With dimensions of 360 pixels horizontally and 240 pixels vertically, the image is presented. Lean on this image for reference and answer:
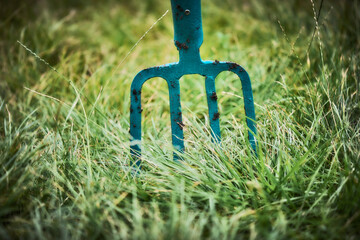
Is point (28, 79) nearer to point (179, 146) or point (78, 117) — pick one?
point (78, 117)

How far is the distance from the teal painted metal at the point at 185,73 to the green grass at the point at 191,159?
2.7 inches

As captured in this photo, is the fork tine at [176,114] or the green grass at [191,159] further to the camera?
the fork tine at [176,114]

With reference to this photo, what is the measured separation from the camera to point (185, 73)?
4.27 feet

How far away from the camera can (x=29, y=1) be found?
335 cm

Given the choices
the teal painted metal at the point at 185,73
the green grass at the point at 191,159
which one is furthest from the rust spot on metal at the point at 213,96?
the green grass at the point at 191,159

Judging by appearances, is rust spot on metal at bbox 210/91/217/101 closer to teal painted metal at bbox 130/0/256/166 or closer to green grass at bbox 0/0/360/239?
teal painted metal at bbox 130/0/256/166

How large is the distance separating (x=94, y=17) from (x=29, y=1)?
92 cm

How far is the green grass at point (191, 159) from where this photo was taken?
992mm

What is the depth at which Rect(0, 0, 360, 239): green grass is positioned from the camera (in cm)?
99

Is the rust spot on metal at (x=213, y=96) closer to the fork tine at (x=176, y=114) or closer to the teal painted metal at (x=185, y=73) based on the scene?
the teal painted metal at (x=185, y=73)

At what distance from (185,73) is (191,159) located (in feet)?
1.42

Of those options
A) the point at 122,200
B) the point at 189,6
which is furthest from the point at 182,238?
the point at 189,6

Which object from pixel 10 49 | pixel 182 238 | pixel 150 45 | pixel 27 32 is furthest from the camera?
pixel 150 45

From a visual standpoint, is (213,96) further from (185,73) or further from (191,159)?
(191,159)
